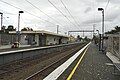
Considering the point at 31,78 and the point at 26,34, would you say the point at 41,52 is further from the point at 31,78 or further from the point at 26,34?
the point at 26,34

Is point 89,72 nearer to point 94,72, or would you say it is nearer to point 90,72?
point 90,72

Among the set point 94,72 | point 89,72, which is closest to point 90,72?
point 89,72

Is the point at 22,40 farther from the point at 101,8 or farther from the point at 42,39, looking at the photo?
the point at 101,8

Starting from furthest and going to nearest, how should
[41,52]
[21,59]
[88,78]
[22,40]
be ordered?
[22,40] < [41,52] < [21,59] < [88,78]

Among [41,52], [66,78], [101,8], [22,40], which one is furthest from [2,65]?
[22,40]

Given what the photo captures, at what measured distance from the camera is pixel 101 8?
106 ft

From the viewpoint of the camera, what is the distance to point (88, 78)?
11.8 metres

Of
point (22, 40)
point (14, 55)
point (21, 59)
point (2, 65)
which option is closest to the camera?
point (2, 65)

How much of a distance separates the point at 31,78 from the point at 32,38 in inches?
2248

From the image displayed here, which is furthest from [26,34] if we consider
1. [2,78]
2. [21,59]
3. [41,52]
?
[2,78]

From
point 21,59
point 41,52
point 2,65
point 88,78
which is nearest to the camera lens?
point 88,78

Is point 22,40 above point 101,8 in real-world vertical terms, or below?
below

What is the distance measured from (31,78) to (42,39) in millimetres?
57168

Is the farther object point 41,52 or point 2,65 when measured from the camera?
point 41,52
